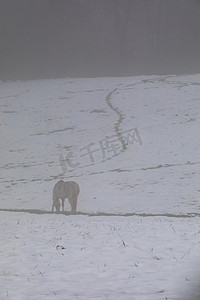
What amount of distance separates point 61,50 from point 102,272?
36408mm

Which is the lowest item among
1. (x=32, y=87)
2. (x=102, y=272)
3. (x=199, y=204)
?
(x=102, y=272)

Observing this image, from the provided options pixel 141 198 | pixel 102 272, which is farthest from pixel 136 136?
pixel 102 272

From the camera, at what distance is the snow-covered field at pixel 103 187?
7262 millimetres

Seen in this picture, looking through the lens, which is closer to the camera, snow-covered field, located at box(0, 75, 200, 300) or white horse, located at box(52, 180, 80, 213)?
snow-covered field, located at box(0, 75, 200, 300)

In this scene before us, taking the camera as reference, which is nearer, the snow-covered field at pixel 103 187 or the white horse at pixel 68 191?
the snow-covered field at pixel 103 187

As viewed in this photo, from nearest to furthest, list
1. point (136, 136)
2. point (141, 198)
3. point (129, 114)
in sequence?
point (141, 198) → point (136, 136) → point (129, 114)

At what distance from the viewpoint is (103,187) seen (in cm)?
1838

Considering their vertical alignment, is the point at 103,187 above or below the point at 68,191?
above

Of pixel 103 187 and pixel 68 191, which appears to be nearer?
pixel 68 191

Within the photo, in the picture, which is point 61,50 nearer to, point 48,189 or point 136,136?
point 136,136

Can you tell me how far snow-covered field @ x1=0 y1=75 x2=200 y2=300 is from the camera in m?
7.26

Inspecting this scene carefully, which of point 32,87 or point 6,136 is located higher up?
point 32,87

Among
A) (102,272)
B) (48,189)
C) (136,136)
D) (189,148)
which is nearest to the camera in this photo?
(102,272)

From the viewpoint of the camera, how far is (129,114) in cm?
2906
